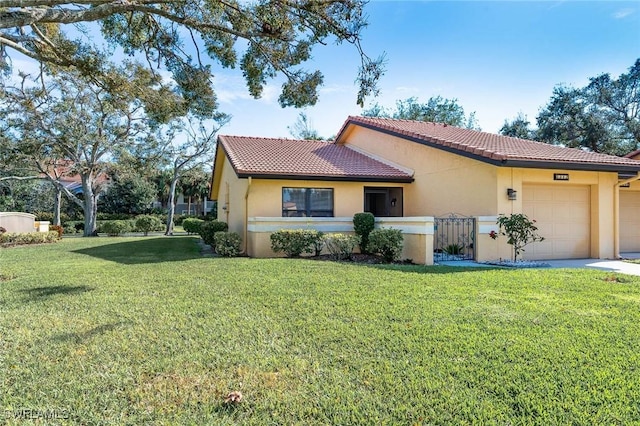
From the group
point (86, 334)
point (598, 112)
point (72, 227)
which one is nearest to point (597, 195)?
point (86, 334)

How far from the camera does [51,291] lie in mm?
7652

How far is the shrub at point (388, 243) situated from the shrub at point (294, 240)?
1952 mm

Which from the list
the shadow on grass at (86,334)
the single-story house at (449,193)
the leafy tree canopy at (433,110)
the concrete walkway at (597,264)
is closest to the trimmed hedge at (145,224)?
the single-story house at (449,193)

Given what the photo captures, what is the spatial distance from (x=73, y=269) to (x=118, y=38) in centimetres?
603

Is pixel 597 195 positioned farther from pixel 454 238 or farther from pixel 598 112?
pixel 598 112

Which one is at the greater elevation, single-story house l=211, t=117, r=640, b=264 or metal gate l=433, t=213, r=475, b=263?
single-story house l=211, t=117, r=640, b=264

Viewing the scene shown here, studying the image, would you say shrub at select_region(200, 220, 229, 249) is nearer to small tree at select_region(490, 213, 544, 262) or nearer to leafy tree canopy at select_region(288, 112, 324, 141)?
small tree at select_region(490, 213, 544, 262)

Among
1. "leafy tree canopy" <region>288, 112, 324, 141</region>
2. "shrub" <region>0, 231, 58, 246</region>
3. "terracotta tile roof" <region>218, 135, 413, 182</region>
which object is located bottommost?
"shrub" <region>0, 231, 58, 246</region>

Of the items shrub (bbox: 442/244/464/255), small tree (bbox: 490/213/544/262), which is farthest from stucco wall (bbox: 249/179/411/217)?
small tree (bbox: 490/213/544/262)

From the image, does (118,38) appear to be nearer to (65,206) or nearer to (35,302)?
(35,302)

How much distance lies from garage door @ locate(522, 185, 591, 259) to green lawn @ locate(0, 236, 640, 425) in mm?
5288

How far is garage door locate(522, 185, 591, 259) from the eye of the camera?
1312cm

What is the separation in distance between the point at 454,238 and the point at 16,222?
75.6ft

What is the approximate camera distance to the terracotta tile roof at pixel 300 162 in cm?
1430
